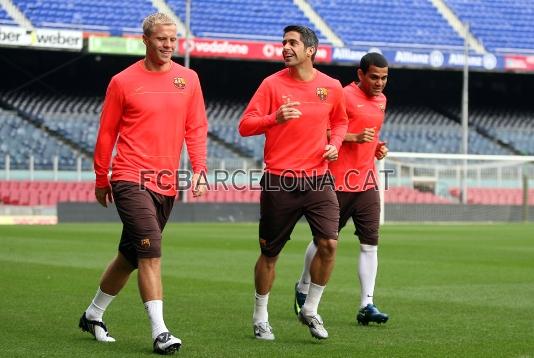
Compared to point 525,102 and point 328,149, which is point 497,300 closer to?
point 328,149

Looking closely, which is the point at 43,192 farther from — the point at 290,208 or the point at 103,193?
the point at 103,193

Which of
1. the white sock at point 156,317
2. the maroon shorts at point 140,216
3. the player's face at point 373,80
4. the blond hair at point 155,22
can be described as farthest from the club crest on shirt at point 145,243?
the player's face at point 373,80

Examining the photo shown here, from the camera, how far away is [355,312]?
10258 mm

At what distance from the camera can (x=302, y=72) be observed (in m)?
8.28

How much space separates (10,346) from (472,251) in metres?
13.9

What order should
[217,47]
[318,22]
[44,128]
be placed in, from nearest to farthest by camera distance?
[44,128] < [217,47] < [318,22]

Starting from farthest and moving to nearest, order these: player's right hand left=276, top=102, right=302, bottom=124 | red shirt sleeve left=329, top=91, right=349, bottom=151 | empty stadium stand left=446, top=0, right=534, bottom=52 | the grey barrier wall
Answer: empty stadium stand left=446, top=0, right=534, bottom=52
the grey barrier wall
red shirt sleeve left=329, top=91, right=349, bottom=151
player's right hand left=276, top=102, right=302, bottom=124

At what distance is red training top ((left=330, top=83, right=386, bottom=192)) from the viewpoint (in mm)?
9625

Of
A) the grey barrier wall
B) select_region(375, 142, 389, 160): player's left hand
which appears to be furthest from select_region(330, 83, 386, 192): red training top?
the grey barrier wall

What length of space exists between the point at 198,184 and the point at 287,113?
793mm

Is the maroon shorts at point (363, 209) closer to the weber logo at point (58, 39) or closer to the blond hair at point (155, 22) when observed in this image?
the blond hair at point (155, 22)

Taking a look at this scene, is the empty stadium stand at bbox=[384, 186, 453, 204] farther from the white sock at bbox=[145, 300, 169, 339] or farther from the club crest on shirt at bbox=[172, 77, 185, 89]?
the white sock at bbox=[145, 300, 169, 339]

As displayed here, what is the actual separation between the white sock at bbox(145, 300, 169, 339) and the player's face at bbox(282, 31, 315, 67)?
1964 mm

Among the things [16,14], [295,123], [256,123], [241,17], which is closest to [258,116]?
[256,123]
